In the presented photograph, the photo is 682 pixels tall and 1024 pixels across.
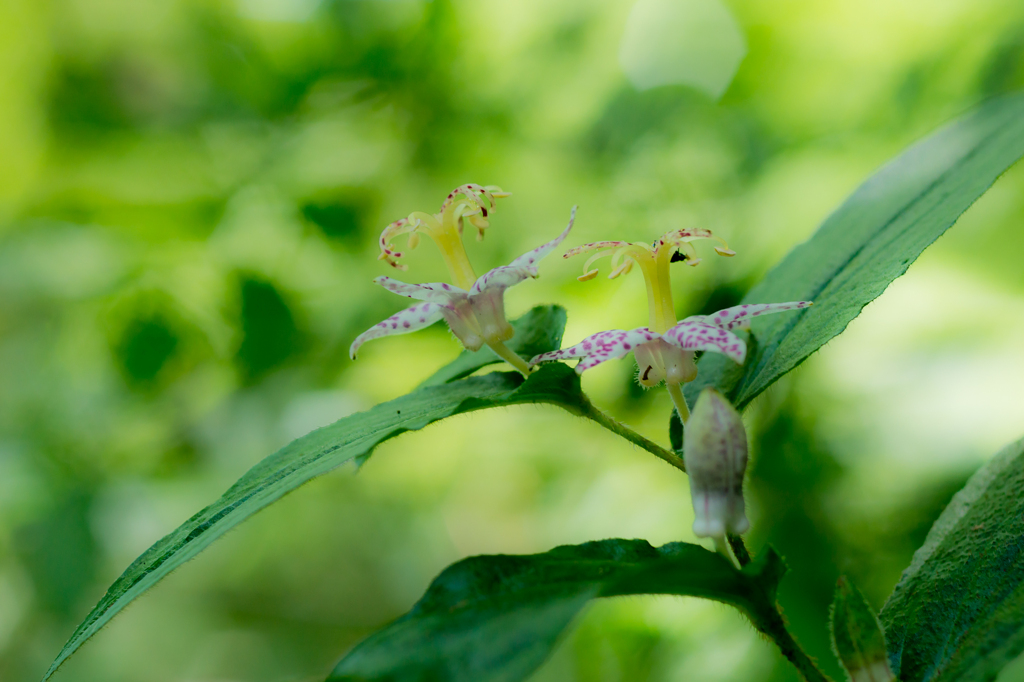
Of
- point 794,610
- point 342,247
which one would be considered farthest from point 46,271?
point 794,610

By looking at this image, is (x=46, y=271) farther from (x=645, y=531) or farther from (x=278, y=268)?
(x=645, y=531)

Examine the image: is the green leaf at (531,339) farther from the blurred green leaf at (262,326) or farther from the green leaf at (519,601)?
the blurred green leaf at (262,326)

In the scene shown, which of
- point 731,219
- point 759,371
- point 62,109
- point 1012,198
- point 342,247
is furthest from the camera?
point 62,109

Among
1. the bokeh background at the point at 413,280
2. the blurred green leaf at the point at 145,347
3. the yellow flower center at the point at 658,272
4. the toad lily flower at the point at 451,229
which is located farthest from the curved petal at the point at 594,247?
the blurred green leaf at the point at 145,347

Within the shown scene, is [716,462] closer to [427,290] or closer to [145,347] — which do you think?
[427,290]

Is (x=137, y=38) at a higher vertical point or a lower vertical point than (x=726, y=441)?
higher

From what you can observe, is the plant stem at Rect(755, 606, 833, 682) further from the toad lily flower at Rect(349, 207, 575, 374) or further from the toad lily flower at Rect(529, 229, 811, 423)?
the toad lily flower at Rect(349, 207, 575, 374)
